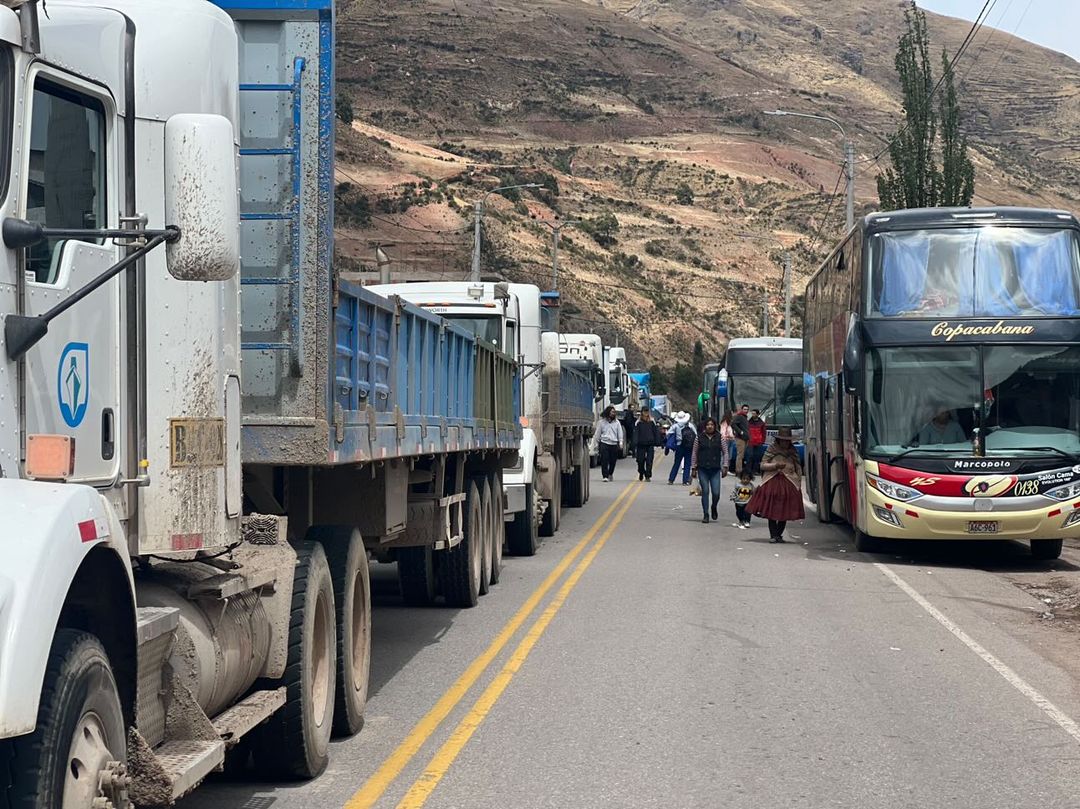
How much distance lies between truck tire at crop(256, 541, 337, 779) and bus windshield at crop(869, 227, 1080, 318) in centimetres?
1215

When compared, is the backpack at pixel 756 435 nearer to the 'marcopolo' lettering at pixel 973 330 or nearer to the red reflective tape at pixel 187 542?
the 'marcopolo' lettering at pixel 973 330

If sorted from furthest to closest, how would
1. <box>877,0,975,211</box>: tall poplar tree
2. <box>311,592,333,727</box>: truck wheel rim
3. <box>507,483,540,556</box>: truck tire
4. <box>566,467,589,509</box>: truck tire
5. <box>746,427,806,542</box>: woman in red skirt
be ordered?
<box>877,0,975,211</box>: tall poplar tree
<box>566,467,589,509</box>: truck tire
<box>746,427,806,542</box>: woman in red skirt
<box>507,483,540,556</box>: truck tire
<box>311,592,333,727</box>: truck wheel rim

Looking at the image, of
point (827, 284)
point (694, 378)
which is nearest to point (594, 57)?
point (694, 378)

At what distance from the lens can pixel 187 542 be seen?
5930mm

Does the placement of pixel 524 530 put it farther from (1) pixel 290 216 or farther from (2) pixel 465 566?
(1) pixel 290 216

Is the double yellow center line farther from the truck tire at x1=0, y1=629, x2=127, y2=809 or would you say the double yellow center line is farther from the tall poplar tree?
the tall poplar tree

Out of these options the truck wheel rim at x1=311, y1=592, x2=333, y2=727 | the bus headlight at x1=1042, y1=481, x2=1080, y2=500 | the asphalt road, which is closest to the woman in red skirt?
the asphalt road

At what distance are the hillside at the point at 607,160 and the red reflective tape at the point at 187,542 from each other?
63.1m

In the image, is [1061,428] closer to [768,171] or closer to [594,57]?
[768,171]

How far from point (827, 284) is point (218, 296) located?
18.3 m

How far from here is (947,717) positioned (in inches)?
361

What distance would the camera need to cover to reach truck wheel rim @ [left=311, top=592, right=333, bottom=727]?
25.2ft

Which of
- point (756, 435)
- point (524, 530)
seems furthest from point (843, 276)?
point (756, 435)

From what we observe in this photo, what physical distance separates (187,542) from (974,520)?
13298 millimetres
